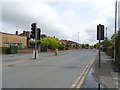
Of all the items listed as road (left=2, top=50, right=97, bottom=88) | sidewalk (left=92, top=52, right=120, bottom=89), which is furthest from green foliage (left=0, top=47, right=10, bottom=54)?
sidewalk (left=92, top=52, right=120, bottom=89)

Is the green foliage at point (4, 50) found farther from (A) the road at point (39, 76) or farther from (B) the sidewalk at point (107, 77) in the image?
(B) the sidewalk at point (107, 77)

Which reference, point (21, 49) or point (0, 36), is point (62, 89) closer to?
point (21, 49)

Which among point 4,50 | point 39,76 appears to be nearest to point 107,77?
point 39,76

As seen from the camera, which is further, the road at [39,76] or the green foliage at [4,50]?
the green foliage at [4,50]

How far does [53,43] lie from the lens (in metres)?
63.1

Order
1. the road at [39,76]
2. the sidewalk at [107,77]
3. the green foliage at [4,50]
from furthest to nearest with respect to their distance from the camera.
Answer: the green foliage at [4,50] → the sidewalk at [107,77] → the road at [39,76]

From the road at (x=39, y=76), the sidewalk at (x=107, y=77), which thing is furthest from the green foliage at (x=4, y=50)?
the sidewalk at (x=107, y=77)

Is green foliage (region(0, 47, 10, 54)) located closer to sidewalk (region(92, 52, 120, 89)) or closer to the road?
the road

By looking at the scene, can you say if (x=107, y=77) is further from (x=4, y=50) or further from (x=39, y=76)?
(x=4, y=50)

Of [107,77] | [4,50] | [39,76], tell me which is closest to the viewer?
[39,76]

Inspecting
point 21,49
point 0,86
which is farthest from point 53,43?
point 0,86

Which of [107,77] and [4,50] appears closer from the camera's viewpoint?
[107,77]

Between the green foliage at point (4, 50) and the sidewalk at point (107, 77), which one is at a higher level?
the green foliage at point (4, 50)

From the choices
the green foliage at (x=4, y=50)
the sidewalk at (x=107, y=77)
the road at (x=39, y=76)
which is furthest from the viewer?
the green foliage at (x=4, y=50)
